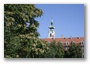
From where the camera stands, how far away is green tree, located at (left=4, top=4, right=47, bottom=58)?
806 centimetres

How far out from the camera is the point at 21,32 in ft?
26.7

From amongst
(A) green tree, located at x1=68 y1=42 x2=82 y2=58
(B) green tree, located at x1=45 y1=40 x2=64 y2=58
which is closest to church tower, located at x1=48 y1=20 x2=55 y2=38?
(B) green tree, located at x1=45 y1=40 x2=64 y2=58

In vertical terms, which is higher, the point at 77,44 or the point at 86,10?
the point at 86,10

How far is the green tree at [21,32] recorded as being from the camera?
806 centimetres

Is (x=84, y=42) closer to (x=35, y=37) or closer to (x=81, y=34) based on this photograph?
(x=81, y=34)

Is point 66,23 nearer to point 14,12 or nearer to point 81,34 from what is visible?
point 81,34

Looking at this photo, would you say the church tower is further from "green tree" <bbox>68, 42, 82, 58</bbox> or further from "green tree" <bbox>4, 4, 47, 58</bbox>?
"green tree" <bbox>68, 42, 82, 58</bbox>

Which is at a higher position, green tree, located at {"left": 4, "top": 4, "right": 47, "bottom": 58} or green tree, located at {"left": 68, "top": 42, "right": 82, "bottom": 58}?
green tree, located at {"left": 4, "top": 4, "right": 47, "bottom": 58}

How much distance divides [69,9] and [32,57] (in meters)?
1.05

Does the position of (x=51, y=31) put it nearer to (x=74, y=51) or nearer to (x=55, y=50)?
(x=55, y=50)

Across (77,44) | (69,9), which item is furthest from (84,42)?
(69,9)

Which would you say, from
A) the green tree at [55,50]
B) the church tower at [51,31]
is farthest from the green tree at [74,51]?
the church tower at [51,31]

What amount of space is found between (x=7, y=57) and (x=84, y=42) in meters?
1.35

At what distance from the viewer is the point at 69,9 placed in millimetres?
8062
